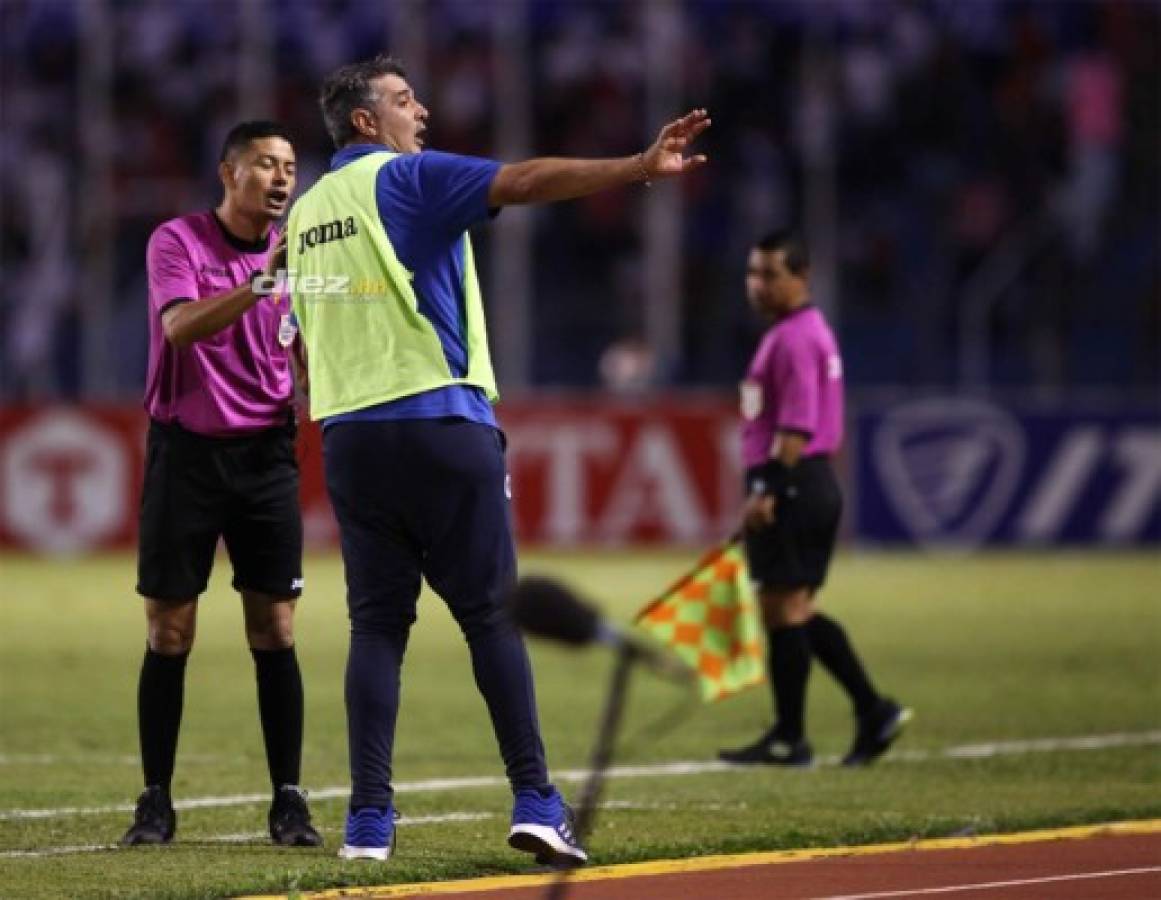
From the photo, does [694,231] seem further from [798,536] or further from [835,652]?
[798,536]

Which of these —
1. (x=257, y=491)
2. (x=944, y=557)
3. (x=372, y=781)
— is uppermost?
(x=257, y=491)

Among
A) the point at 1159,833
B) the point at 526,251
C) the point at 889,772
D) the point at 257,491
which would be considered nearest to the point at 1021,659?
the point at 889,772

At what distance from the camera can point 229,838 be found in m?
8.82

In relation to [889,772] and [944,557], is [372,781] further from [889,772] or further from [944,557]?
[944,557]

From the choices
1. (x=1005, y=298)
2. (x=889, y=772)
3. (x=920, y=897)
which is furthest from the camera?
(x=1005, y=298)

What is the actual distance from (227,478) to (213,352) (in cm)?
41

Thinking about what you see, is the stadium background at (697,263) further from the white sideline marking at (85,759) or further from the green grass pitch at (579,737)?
the white sideline marking at (85,759)

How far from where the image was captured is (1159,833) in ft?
29.5

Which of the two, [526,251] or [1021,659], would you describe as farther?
[526,251]

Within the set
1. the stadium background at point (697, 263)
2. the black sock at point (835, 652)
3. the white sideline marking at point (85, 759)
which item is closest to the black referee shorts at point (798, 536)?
the black sock at point (835, 652)

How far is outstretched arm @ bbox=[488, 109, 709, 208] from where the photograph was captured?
7.23 m

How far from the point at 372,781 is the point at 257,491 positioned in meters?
1.30

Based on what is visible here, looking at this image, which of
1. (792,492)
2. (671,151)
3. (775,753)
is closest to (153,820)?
(671,151)

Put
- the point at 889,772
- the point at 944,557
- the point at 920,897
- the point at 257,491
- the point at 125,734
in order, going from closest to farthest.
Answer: the point at 920,897 → the point at 257,491 → the point at 889,772 → the point at 125,734 → the point at 944,557
